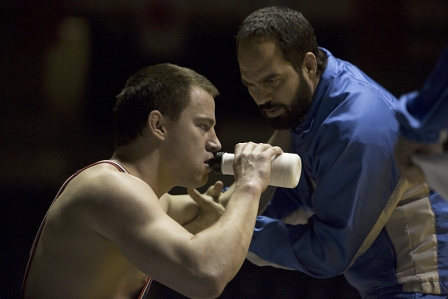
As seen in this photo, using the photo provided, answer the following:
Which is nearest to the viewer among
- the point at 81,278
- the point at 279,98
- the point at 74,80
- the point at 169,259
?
the point at 169,259

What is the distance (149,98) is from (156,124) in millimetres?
62

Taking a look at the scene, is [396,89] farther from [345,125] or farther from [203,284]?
[203,284]

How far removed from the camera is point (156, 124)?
133 cm

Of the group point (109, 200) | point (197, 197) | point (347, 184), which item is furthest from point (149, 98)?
point (347, 184)

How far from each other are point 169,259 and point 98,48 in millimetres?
1771

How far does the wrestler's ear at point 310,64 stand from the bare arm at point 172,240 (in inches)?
22.2

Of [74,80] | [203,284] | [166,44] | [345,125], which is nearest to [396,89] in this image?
[166,44]

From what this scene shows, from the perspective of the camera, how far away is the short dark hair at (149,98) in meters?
1.34

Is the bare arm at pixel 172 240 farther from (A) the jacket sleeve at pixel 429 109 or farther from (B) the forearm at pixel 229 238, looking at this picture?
(A) the jacket sleeve at pixel 429 109

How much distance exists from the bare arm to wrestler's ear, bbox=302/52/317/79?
0.56m

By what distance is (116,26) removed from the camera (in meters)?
2.69

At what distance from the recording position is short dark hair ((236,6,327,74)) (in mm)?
1601

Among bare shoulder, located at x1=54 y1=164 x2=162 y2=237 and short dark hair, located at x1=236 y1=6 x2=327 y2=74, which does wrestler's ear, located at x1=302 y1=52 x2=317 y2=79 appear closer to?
short dark hair, located at x1=236 y1=6 x2=327 y2=74

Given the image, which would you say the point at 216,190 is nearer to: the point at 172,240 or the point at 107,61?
the point at 172,240
